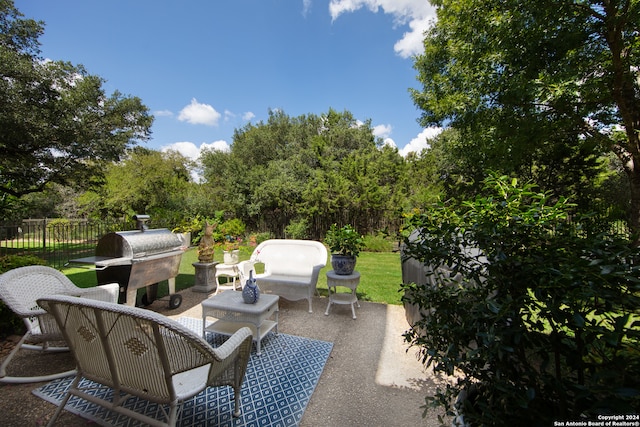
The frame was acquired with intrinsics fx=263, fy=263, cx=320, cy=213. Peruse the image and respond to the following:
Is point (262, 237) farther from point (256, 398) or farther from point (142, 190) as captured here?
point (256, 398)

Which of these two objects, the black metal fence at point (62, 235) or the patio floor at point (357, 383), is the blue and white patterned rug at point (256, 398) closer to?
the patio floor at point (357, 383)

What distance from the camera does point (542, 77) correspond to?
4055 mm

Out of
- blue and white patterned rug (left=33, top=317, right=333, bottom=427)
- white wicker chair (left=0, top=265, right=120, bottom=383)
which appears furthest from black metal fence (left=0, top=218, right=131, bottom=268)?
blue and white patterned rug (left=33, top=317, right=333, bottom=427)

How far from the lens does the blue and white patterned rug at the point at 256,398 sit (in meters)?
1.88

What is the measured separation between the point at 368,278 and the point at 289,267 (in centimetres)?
225

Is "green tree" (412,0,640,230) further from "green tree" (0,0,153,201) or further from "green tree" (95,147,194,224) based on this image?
"green tree" (95,147,194,224)

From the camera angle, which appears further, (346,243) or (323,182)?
(323,182)

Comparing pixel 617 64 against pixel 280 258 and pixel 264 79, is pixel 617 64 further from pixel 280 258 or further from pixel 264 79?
pixel 264 79

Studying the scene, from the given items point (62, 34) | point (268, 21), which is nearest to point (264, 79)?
point (268, 21)

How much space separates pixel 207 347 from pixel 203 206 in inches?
461

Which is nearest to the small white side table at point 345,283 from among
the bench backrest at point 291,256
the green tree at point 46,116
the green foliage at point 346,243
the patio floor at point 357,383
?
the patio floor at point 357,383

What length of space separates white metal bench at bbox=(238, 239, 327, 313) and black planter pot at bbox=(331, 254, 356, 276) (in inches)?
9.6

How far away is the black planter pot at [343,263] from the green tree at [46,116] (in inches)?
293

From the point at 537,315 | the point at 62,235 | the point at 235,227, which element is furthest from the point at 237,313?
the point at 62,235
